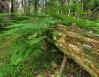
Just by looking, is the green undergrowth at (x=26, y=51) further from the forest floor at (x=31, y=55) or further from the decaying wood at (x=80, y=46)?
the decaying wood at (x=80, y=46)

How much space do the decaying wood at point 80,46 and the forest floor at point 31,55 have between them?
0.34m

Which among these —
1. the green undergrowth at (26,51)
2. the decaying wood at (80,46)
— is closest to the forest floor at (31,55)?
the green undergrowth at (26,51)

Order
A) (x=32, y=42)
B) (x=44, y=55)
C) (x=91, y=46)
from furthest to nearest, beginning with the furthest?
(x=44, y=55), (x=32, y=42), (x=91, y=46)

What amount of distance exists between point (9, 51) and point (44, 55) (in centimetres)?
75

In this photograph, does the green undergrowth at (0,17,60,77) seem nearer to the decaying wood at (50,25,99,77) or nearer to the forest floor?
the forest floor

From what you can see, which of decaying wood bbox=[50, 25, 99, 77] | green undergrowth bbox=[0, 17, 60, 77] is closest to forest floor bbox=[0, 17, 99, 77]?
green undergrowth bbox=[0, 17, 60, 77]

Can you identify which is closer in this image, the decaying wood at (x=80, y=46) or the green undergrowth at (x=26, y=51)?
the decaying wood at (x=80, y=46)

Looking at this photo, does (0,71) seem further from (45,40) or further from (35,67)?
(45,40)

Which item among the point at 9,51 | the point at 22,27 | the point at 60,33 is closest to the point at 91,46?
the point at 60,33

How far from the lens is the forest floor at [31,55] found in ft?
11.6

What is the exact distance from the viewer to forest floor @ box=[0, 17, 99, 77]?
354 centimetres

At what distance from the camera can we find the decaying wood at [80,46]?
271 cm

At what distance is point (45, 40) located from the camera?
4.05 metres

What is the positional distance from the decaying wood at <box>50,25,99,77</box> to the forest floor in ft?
1.12
